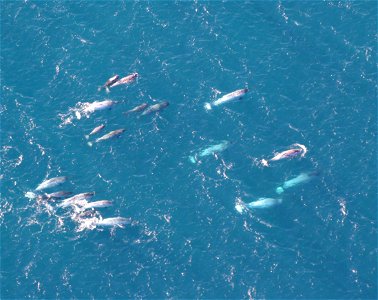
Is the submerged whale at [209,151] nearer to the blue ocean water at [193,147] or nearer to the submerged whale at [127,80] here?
the blue ocean water at [193,147]

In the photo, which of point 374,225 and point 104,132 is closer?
point 374,225

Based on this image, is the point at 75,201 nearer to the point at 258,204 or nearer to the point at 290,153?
the point at 258,204

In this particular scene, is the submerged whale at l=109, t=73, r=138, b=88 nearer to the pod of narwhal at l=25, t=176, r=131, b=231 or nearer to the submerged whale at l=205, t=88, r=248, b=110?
the submerged whale at l=205, t=88, r=248, b=110

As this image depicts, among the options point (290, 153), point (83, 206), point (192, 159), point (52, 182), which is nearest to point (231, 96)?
A: point (192, 159)

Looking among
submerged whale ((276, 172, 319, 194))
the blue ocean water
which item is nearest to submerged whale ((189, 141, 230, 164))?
the blue ocean water

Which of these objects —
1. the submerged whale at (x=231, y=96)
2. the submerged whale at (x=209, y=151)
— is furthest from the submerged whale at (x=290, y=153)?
the submerged whale at (x=231, y=96)

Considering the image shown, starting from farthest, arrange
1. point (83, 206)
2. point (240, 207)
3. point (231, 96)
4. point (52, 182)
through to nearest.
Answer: point (231, 96)
point (52, 182)
point (240, 207)
point (83, 206)

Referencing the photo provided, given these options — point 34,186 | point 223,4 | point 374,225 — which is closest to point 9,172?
point 34,186

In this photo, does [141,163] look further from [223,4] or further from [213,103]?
[223,4]
